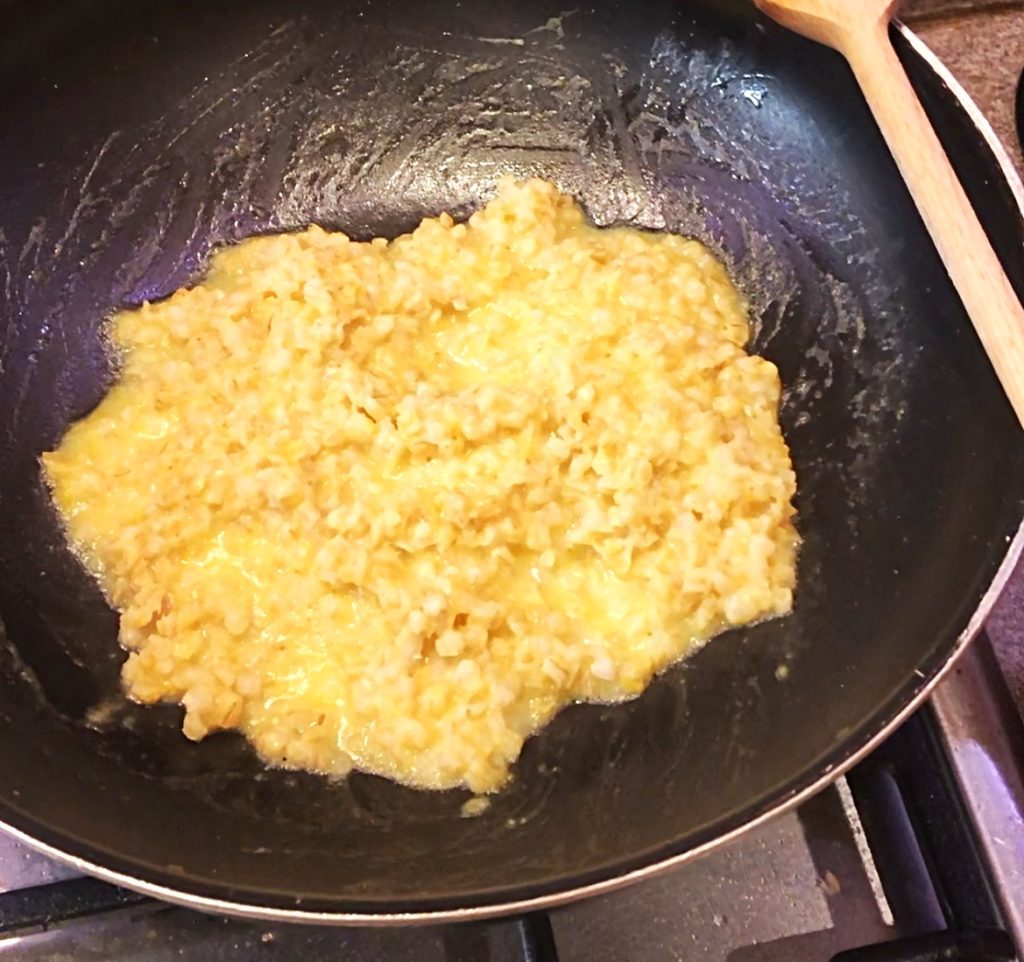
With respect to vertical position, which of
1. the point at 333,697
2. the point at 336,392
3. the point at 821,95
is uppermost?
the point at 821,95

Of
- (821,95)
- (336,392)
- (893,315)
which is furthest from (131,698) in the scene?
(821,95)

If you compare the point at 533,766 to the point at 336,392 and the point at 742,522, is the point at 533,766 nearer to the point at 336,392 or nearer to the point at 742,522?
the point at 742,522

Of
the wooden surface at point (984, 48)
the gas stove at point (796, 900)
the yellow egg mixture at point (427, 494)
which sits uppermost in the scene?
the wooden surface at point (984, 48)

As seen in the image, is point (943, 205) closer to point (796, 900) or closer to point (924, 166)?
point (924, 166)

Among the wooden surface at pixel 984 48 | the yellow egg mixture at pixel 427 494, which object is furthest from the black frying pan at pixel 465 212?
the wooden surface at pixel 984 48

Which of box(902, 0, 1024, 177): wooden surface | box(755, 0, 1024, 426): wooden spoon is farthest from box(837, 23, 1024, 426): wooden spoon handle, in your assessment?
box(902, 0, 1024, 177): wooden surface

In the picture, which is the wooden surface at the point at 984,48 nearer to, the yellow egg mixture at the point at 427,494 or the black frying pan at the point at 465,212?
the black frying pan at the point at 465,212

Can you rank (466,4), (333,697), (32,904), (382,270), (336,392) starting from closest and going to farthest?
(32,904), (333,697), (336,392), (382,270), (466,4)
